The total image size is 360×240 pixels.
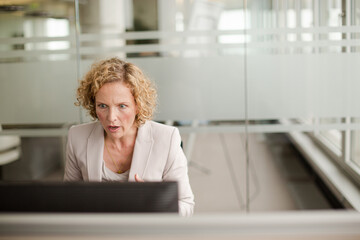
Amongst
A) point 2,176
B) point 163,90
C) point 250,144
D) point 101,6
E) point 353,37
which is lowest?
point 2,176

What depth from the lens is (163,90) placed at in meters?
2.71

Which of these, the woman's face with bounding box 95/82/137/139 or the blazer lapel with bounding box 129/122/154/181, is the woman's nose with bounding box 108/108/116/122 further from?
the blazer lapel with bounding box 129/122/154/181

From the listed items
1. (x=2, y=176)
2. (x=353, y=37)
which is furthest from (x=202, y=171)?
(x=2, y=176)

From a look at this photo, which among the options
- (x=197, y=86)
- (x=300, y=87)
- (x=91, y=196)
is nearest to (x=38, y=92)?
(x=197, y=86)

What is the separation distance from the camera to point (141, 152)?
160cm

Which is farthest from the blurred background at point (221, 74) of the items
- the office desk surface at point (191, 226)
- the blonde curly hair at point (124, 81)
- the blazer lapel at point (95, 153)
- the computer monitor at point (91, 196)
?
the office desk surface at point (191, 226)

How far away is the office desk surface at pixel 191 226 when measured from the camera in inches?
22.8

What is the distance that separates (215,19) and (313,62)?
28.4 inches

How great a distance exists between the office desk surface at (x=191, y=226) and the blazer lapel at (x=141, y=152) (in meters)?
0.95

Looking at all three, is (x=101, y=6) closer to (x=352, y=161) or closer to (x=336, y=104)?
(x=336, y=104)

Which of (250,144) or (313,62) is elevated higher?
(313,62)

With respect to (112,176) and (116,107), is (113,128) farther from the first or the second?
(112,176)

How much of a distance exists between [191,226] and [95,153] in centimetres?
112

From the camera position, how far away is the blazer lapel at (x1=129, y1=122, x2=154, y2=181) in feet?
5.13
